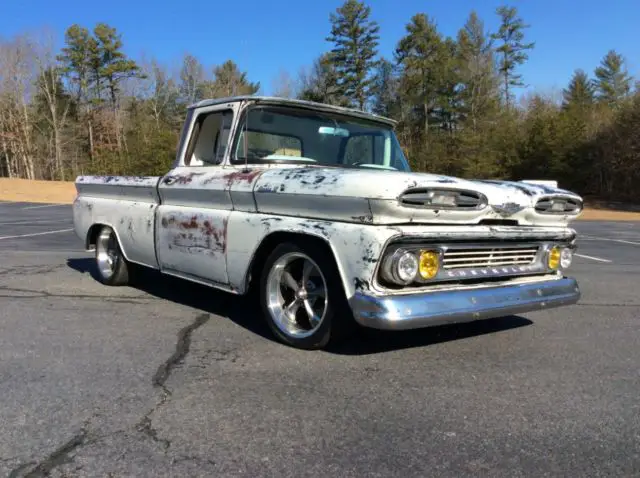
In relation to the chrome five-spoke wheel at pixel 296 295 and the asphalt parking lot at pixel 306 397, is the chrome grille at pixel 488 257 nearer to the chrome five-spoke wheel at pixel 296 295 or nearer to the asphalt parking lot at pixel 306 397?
the asphalt parking lot at pixel 306 397

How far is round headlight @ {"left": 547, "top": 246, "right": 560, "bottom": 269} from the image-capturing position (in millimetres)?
4227

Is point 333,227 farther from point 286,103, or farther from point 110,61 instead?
point 110,61

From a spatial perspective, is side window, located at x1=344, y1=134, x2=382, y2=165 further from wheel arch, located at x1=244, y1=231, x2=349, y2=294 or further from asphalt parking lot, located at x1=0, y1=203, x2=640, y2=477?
asphalt parking lot, located at x1=0, y1=203, x2=640, y2=477

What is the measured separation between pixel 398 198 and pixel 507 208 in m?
1.00

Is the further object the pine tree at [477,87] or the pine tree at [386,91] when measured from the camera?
the pine tree at [386,91]

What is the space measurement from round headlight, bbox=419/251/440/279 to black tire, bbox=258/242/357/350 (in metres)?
0.52

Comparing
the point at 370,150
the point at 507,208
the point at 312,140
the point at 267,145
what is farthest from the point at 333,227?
the point at 370,150

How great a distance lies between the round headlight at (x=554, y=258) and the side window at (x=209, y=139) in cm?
271

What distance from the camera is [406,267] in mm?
3340

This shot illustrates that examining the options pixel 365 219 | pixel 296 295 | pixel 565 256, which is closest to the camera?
pixel 365 219

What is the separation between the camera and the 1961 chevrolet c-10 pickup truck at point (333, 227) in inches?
130

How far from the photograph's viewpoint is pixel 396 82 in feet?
177

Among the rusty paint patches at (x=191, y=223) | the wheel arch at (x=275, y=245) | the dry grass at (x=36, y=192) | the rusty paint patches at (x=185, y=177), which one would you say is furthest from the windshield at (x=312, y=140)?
the dry grass at (x=36, y=192)

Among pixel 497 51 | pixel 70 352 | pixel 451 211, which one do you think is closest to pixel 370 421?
pixel 451 211
